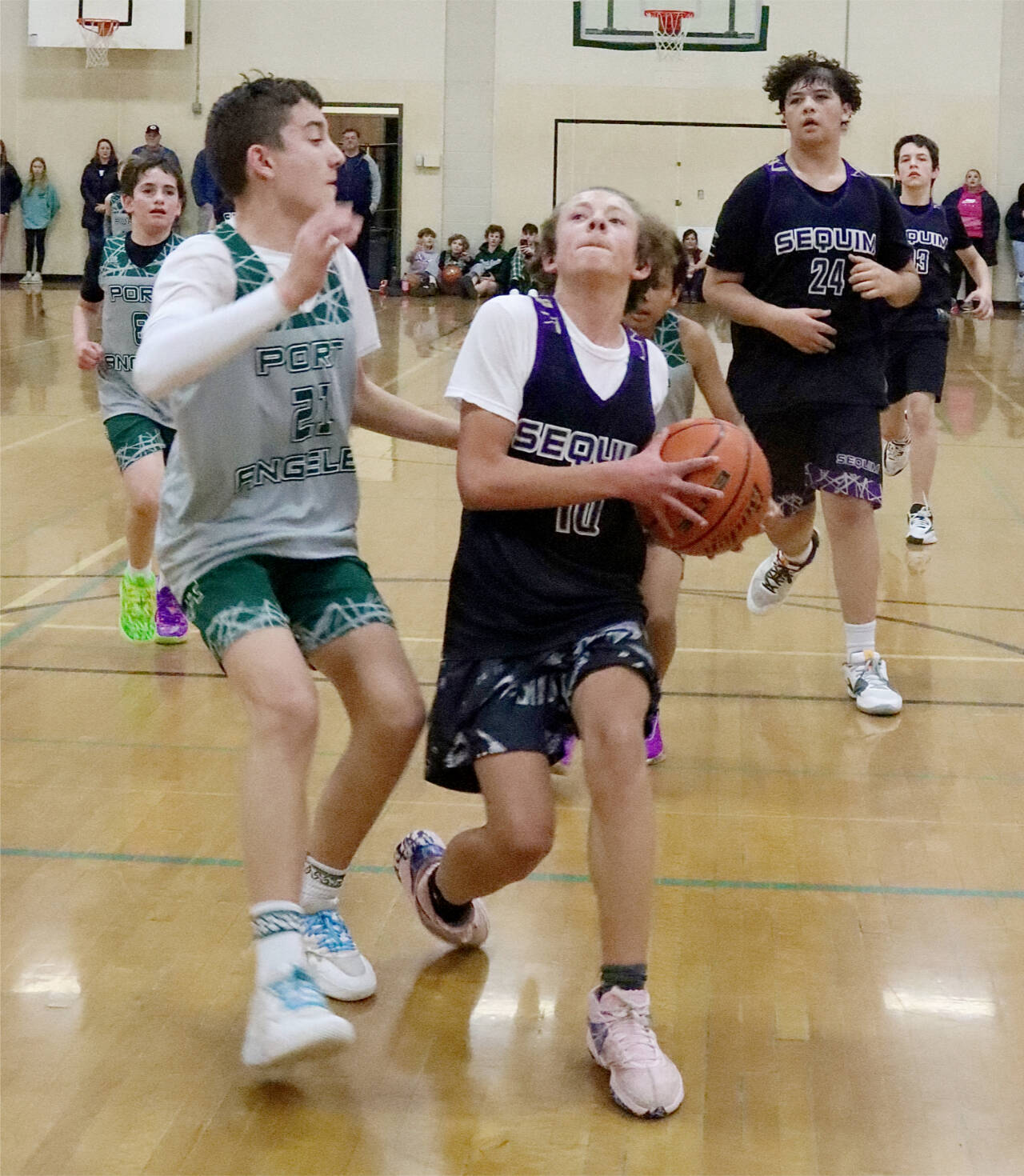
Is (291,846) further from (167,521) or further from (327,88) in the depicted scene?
(327,88)

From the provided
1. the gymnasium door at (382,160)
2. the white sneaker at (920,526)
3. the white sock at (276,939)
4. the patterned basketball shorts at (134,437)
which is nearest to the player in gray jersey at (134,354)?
the patterned basketball shorts at (134,437)

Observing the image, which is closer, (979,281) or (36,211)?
(979,281)

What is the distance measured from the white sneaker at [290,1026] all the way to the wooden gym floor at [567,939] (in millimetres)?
127

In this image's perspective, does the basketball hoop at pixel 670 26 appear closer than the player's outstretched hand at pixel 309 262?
No

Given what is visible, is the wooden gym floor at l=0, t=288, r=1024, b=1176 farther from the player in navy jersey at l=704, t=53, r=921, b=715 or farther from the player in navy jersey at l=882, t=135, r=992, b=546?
the player in navy jersey at l=882, t=135, r=992, b=546

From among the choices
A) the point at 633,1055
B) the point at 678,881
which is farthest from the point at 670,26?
the point at 633,1055

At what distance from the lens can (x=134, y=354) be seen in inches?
200

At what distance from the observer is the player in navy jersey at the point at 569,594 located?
8.35 feet

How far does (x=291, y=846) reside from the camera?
2545mm

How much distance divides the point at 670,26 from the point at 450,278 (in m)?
4.11

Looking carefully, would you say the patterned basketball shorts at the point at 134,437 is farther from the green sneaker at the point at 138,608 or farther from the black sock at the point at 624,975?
the black sock at the point at 624,975

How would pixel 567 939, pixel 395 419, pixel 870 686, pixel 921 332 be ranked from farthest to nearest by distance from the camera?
pixel 921 332 → pixel 870 686 → pixel 567 939 → pixel 395 419

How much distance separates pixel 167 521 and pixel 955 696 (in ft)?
9.37

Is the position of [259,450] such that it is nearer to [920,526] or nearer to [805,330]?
[805,330]
